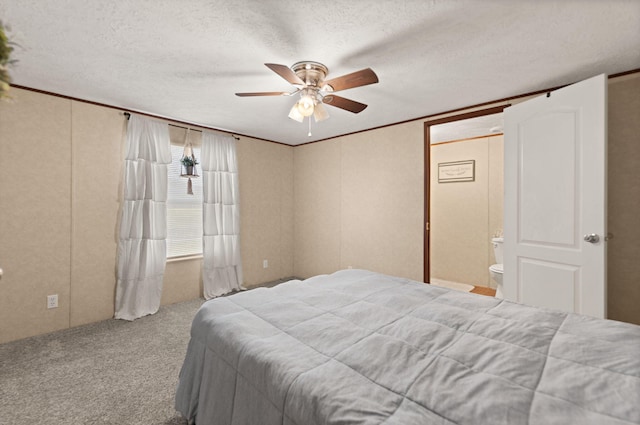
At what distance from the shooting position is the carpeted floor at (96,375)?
1.81m

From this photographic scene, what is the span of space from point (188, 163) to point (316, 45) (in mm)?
2406

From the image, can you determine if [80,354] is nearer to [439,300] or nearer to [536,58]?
[439,300]

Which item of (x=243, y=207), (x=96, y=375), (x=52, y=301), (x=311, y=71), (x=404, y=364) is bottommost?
(x=96, y=375)

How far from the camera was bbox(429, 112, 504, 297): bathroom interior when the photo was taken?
14.5 ft

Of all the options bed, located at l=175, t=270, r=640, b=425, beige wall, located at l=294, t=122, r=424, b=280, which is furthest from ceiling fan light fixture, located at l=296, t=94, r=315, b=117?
beige wall, located at l=294, t=122, r=424, b=280

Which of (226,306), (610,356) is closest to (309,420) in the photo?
(226,306)

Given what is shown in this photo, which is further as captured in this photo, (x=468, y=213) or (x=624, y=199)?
(x=468, y=213)

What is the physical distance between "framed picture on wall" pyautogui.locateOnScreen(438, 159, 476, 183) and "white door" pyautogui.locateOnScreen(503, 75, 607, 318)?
6.38 ft

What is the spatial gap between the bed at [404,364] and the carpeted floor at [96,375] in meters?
0.55

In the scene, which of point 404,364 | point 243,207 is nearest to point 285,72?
point 404,364

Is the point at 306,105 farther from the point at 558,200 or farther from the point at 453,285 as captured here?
the point at 453,285

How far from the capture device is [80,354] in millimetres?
2490

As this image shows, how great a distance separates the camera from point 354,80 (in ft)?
6.56

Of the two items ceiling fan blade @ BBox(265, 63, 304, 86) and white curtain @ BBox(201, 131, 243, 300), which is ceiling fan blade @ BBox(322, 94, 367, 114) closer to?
ceiling fan blade @ BBox(265, 63, 304, 86)
